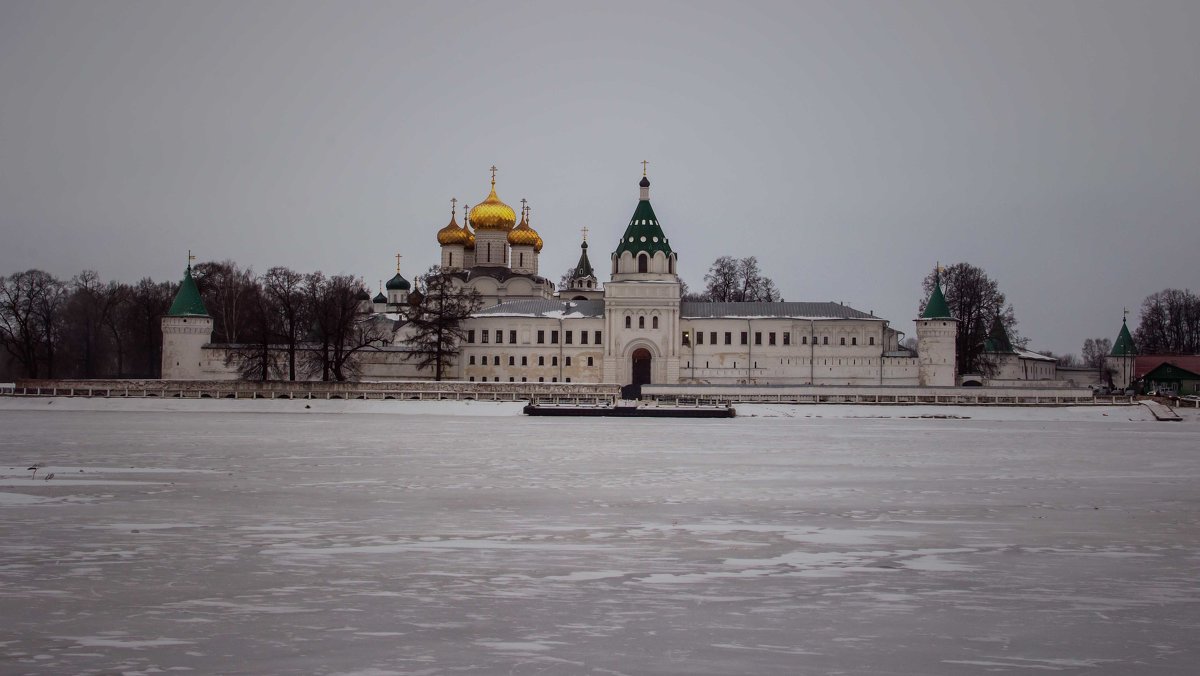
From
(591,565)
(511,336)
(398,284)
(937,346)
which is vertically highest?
(398,284)

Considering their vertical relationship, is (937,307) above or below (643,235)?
below

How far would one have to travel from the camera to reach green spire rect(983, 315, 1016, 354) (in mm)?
74938

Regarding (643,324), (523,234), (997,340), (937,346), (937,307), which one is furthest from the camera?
(523,234)

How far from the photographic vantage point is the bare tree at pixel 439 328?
65.8 m

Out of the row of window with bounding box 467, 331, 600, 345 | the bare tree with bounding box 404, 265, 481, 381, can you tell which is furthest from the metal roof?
the bare tree with bounding box 404, 265, 481, 381

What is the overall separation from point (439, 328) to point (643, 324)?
38.2 feet

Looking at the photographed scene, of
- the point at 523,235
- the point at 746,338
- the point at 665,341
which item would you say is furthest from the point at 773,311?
the point at 523,235

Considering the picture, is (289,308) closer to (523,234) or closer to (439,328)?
(439,328)

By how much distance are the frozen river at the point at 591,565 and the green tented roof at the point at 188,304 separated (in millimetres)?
40553

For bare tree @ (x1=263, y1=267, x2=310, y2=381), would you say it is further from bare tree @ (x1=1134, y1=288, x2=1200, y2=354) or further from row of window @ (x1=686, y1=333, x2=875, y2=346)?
bare tree @ (x1=1134, y1=288, x2=1200, y2=354)

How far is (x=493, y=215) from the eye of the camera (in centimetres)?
7956

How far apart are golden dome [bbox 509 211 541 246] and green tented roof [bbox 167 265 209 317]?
2305 centimetres

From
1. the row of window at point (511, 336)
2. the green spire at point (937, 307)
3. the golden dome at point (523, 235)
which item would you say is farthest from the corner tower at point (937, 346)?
the golden dome at point (523, 235)

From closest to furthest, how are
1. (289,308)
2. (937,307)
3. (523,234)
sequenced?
(289,308) → (937,307) → (523,234)
